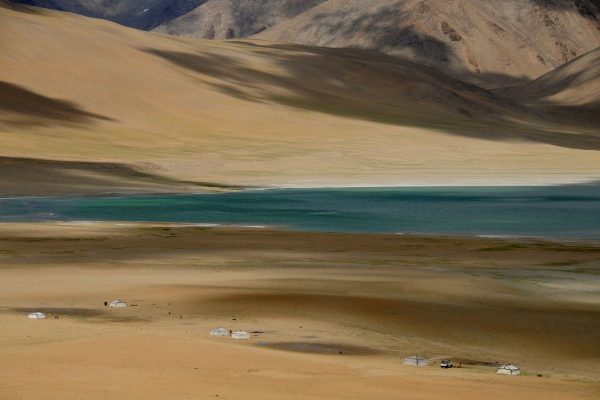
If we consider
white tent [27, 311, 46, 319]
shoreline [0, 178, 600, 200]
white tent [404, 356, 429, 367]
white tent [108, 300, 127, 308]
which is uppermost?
white tent [404, 356, 429, 367]

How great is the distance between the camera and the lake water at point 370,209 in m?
34.8

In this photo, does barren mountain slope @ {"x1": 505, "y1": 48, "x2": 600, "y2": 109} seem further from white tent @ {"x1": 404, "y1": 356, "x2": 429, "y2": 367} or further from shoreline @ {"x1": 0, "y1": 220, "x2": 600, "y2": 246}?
white tent @ {"x1": 404, "y1": 356, "x2": 429, "y2": 367}

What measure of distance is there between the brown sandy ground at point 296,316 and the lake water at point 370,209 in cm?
460

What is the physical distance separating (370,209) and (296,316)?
24806 mm

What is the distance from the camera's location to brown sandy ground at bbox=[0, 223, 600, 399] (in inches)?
436

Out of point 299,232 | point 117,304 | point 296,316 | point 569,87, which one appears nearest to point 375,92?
point 569,87

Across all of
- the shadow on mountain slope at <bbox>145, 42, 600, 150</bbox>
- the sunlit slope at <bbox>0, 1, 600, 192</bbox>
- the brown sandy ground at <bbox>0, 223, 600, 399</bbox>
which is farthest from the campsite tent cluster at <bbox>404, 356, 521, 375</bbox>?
the shadow on mountain slope at <bbox>145, 42, 600, 150</bbox>

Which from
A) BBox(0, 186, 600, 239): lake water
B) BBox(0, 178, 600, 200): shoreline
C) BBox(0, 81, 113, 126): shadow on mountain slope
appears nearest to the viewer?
BBox(0, 186, 600, 239): lake water

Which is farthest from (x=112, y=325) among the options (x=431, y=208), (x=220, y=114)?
(x=220, y=114)

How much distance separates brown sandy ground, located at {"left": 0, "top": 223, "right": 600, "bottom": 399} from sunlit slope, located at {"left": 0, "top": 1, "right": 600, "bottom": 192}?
30997 millimetres

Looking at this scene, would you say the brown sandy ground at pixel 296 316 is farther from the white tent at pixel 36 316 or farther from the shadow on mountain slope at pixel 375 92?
the shadow on mountain slope at pixel 375 92

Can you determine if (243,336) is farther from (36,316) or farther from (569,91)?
(569,91)

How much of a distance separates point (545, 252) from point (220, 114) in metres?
74.1

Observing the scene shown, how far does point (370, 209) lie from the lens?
4141cm
